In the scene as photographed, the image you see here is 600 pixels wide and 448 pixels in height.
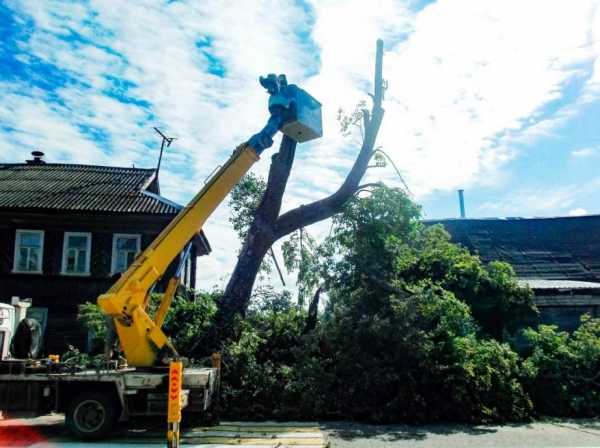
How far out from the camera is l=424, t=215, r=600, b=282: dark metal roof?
2011 cm

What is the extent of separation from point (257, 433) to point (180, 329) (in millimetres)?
3836

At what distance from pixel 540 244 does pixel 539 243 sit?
76mm

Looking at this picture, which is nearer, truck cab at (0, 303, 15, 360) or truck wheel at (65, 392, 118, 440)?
truck wheel at (65, 392, 118, 440)

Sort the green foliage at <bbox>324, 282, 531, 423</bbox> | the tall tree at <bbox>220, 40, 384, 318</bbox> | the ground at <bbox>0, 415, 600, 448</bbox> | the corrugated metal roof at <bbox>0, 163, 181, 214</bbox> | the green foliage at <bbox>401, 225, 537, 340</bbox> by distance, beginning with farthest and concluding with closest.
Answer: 1. the corrugated metal roof at <bbox>0, 163, 181, 214</bbox>
2. the green foliage at <bbox>401, 225, 537, 340</bbox>
3. the tall tree at <bbox>220, 40, 384, 318</bbox>
4. the green foliage at <bbox>324, 282, 531, 423</bbox>
5. the ground at <bbox>0, 415, 600, 448</bbox>

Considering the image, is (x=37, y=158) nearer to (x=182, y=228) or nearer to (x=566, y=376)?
(x=182, y=228)

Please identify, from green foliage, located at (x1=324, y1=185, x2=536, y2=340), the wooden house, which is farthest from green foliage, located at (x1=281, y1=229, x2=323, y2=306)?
the wooden house

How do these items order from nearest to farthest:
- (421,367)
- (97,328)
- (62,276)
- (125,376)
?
(125,376) → (421,367) → (97,328) → (62,276)

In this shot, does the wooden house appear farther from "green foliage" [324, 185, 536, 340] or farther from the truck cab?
the truck cab

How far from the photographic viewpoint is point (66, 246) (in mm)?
17750

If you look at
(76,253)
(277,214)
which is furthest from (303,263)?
(76,253)

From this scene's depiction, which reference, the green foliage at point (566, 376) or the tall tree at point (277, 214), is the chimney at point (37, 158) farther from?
the green foliage at point (566, 376)

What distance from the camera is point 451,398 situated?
967 centimetres

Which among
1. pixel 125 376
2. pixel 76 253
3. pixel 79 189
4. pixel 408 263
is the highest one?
pixel 79 189

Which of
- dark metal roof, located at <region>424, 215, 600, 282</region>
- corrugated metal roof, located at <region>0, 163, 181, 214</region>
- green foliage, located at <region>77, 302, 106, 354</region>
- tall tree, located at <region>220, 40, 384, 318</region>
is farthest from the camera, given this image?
dark metal roof, located at <region>424, 215, 600, 282</region>
